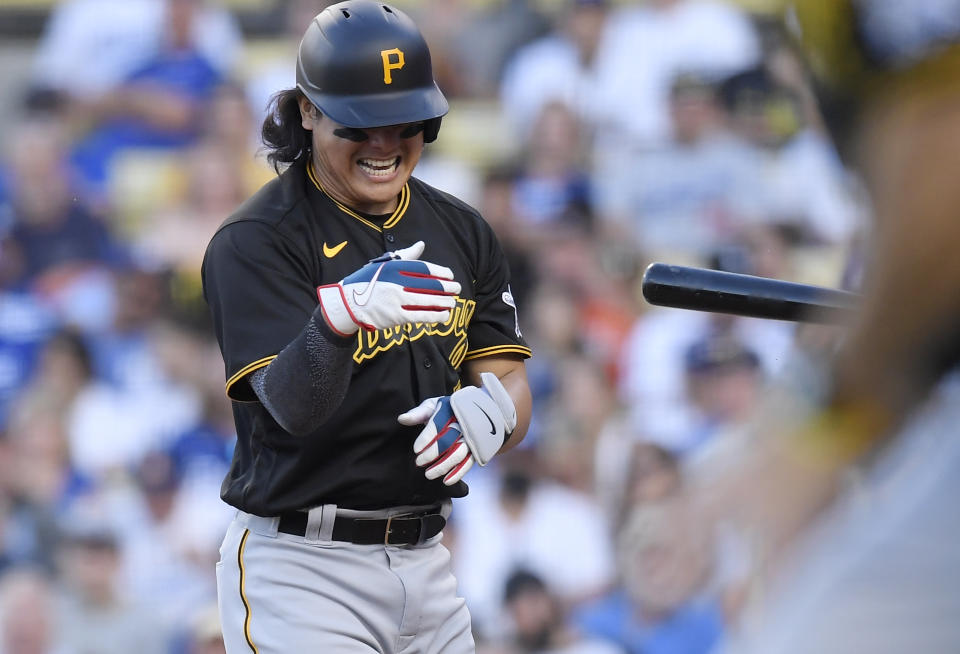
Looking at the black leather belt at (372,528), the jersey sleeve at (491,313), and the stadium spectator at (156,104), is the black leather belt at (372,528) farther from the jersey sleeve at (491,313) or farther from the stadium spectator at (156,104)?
the stadium spectator at (156,104)

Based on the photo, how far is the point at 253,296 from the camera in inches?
118

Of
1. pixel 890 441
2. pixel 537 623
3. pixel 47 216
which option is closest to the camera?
pixel 890 441

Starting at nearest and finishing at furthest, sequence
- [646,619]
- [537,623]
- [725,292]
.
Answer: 1. [725,292]
2. [646,619]
3. [537,623]

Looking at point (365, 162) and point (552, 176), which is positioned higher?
point (365, 162)

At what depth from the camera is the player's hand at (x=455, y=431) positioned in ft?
9.70

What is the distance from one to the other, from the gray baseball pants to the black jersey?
9 cm

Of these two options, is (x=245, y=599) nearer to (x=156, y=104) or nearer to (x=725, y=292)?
(x=725, y=292)

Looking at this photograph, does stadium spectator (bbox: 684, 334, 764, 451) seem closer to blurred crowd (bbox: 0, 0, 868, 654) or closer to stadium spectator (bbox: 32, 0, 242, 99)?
blurred crowd (bbox: 0, 0, 868, 654)

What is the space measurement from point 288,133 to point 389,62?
1.05 ft

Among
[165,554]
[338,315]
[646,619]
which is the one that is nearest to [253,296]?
[338,315]

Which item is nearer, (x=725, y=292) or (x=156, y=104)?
(x=725, y=292)

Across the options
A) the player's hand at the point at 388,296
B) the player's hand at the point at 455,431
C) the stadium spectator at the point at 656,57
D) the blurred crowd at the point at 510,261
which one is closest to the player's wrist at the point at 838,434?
the player's hand at the point at 388,296

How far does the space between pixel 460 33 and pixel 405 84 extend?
4.47m

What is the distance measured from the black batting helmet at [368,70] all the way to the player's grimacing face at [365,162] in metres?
0.05
